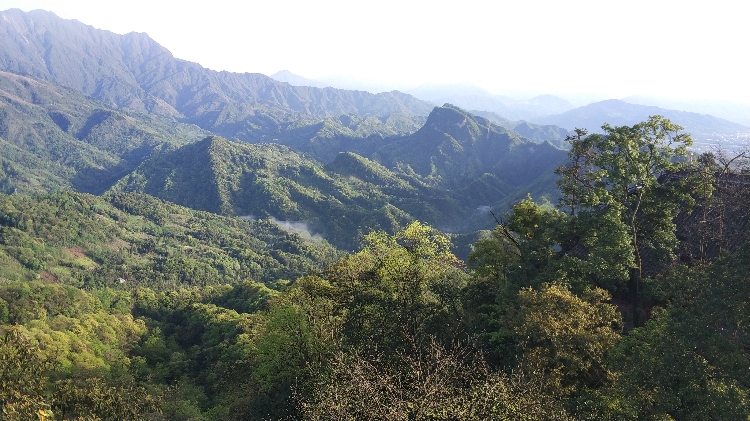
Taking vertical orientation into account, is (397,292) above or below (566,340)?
below

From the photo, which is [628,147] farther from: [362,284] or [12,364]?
[12,364]

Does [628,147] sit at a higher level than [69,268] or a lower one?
higher

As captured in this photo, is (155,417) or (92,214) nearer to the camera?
(155,417)

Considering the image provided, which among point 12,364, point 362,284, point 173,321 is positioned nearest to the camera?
point 12,364

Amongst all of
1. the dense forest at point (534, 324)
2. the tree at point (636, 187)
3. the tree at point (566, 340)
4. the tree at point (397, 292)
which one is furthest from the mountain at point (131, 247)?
the tree at point (566, 340)

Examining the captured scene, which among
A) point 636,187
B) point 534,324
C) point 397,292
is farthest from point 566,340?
point 636,187

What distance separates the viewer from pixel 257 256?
542 feet

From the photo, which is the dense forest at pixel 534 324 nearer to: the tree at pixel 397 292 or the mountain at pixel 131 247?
the tree at pixel 397 292

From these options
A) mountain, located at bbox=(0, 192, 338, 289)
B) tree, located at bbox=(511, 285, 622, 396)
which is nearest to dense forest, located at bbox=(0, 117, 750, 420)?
tree, located at bbox=(511, 285, 622, 396)

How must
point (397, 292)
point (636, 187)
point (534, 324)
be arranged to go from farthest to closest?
point (636, 187) < point (397, 292) < point (534, 324)

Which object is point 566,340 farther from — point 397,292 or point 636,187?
point 636,187

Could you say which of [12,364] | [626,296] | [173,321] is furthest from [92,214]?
[626,296]

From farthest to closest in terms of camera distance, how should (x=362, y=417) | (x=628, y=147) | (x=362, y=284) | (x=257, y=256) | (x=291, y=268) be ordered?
(x=257, y=256)
(x=291, y=268)
(x=362, y=284)
(x=628, y=147)
(x=362, y=417)

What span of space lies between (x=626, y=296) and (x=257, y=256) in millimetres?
153972
